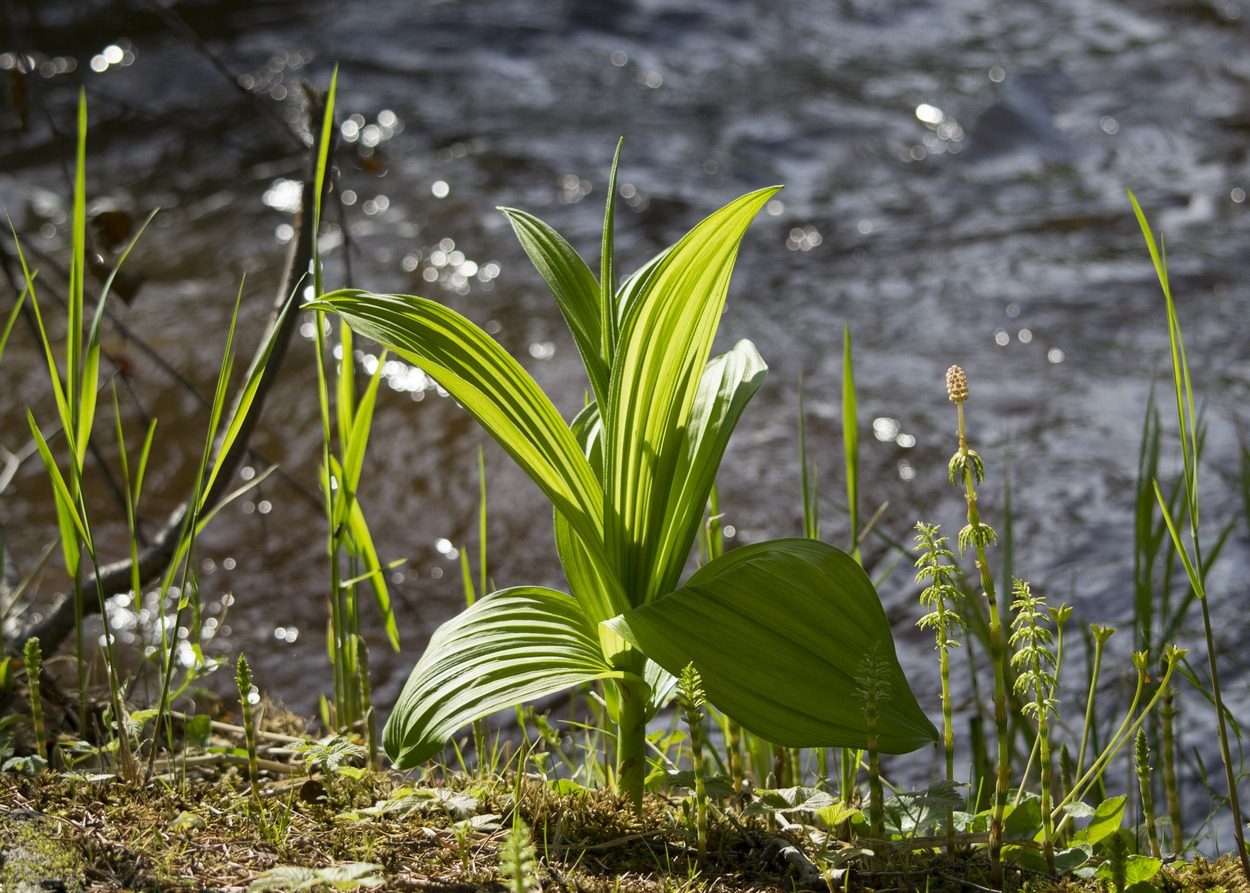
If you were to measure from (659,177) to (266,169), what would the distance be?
2.21m

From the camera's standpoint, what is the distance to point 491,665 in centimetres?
135

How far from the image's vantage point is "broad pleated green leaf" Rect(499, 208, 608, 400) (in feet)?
4.87

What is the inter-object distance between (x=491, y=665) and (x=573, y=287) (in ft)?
1.62

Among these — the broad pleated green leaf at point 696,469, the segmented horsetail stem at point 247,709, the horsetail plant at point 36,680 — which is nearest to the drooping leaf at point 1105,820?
the broad pleated green leaf at point 696,469

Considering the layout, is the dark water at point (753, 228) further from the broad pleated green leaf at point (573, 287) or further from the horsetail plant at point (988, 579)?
the horsetail plant at point (988, 579)

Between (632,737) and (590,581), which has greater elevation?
(590,581)

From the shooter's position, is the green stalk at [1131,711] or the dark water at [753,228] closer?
the green stalk at [1131,711]

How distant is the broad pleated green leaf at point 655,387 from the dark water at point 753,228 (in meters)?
0.94

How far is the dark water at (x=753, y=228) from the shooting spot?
12.2 feet

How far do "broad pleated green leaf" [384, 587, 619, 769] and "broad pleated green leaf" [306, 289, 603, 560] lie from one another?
0.41ft

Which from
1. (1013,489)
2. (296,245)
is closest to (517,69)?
(1013,489)

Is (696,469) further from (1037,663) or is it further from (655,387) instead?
(1037,663)

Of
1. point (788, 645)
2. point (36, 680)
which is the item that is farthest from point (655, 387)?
point (36, 680)

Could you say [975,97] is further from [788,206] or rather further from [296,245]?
[296,245]
